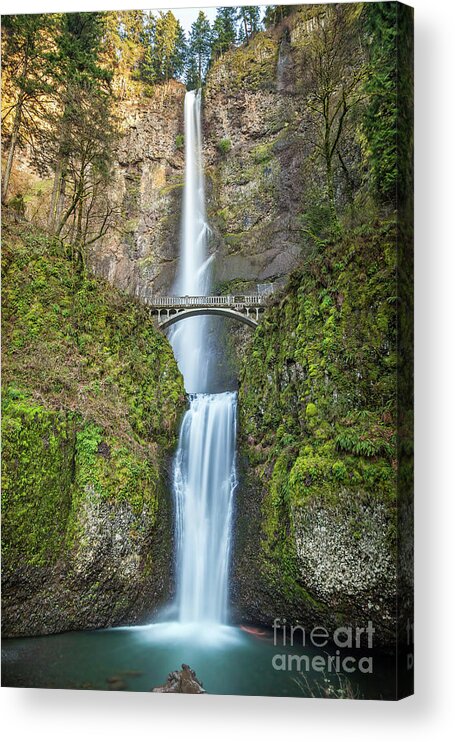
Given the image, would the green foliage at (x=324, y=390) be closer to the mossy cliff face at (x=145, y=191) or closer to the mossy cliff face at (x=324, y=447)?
the mossy cliff face at (x=324, y=447)

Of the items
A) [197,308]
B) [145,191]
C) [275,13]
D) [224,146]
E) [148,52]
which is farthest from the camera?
[197,308]

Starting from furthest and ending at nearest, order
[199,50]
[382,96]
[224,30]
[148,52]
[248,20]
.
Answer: [148,52], [199,50], [224,30], [248,20], [382,96]

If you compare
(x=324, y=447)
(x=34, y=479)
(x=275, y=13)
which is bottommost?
(x=34, y=479)

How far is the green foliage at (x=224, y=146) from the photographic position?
7467 mm

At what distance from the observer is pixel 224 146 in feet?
24.7

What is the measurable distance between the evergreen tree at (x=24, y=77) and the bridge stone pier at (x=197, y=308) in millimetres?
2053

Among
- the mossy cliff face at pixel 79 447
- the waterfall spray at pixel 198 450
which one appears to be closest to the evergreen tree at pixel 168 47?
the waterfall spray at pixel 198 450

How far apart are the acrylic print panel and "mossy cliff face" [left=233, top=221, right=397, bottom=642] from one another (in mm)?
24

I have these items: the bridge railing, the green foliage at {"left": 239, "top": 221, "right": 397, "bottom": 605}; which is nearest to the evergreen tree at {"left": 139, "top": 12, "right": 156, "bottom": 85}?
the bridge railing

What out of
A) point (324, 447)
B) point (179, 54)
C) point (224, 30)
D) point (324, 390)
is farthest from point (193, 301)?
point (224, 30)

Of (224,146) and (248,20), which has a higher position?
(248,20)

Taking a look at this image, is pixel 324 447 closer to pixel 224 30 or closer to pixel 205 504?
pixel 205 504

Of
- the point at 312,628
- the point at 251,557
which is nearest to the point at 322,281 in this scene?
the point at 251,557

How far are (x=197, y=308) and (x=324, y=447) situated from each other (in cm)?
230
